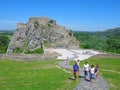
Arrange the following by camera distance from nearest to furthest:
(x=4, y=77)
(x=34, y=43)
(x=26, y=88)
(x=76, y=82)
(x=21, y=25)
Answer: (x=26, y=88) < (x=76, y=82) < (x=4, y=77) < (x=34, y=43) < (x=21, y=25)

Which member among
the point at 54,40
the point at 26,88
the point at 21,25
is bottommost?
the point at 26,88

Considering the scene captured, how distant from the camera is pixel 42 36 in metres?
69.2

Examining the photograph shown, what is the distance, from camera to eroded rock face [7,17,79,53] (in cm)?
6818

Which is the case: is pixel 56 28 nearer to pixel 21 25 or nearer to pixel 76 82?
pixel 21 25

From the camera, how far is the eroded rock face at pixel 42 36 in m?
68.2

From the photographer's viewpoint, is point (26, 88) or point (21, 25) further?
point (21, 25)

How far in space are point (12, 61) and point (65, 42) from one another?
3012cm

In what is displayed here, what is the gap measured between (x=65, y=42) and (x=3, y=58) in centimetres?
2889

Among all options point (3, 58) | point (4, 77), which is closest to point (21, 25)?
point (3, 58)

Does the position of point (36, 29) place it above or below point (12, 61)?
above

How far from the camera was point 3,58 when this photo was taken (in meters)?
42.9

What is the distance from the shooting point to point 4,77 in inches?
1034

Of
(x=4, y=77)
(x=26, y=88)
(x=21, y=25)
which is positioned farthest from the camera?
(x=21, y=25)

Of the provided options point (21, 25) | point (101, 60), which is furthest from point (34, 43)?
point (101, 60)
